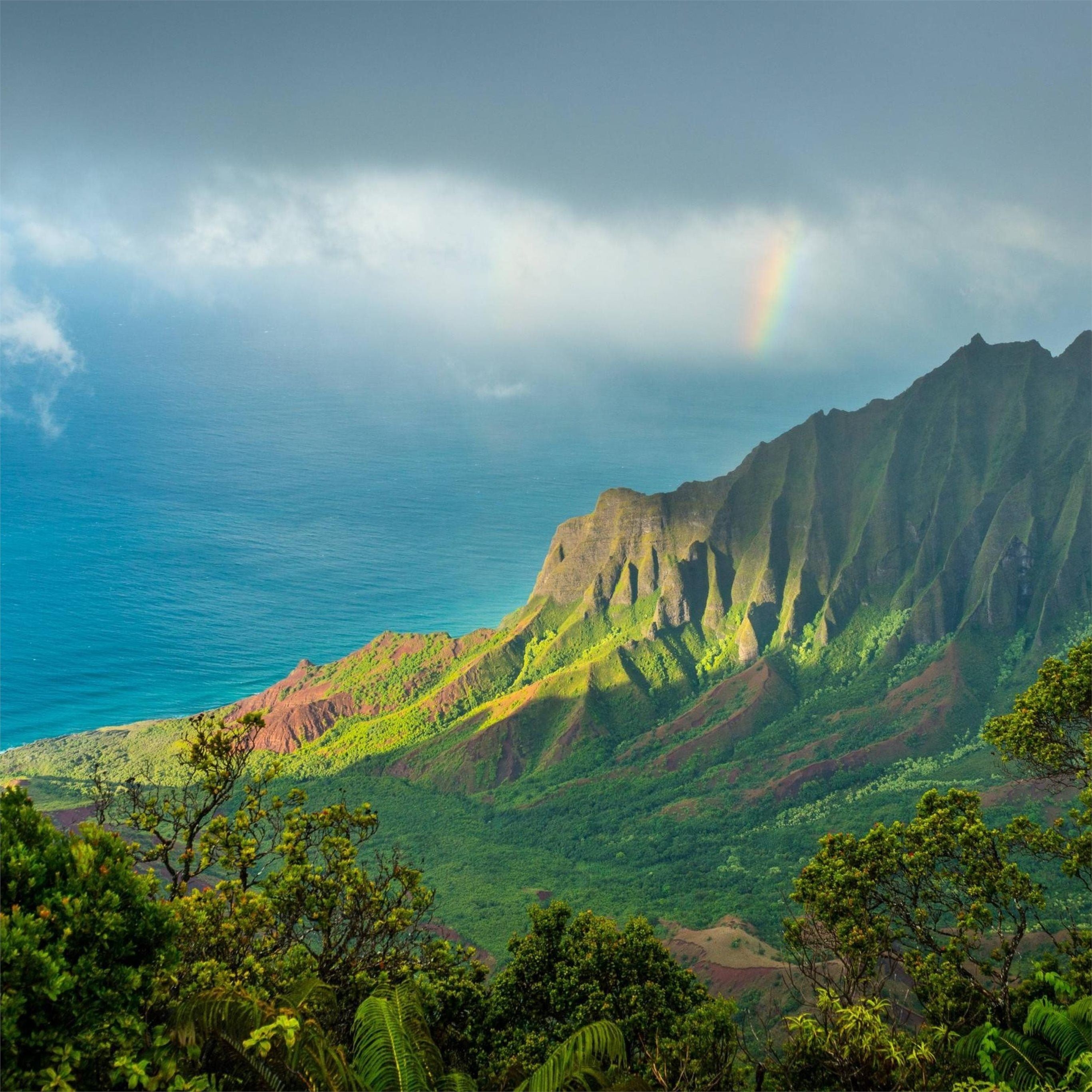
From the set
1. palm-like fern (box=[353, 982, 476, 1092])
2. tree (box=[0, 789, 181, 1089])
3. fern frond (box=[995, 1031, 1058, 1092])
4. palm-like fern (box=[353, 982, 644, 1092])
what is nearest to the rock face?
fern frond (box=[995, 1031, 1058, 1092])

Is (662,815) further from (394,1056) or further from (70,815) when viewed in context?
(394,1056)

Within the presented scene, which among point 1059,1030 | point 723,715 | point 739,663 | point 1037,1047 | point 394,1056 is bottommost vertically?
point 1037,1047

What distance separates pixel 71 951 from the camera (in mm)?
9828

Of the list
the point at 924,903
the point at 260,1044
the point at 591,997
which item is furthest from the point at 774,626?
the point at 260,1044

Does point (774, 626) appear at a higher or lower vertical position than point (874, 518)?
lower

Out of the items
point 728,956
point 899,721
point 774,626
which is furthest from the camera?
point 774,626

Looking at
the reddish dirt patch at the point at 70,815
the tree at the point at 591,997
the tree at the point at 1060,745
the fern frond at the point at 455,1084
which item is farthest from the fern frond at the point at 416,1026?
the reddish dirt patch at the point at 70,815

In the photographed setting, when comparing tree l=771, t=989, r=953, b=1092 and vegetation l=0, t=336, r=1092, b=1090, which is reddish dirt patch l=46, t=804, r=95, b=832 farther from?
tree l=771, t=989, r=953, b=1092

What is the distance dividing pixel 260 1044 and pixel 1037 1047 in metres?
11.4

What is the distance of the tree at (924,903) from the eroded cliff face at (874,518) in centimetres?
7990

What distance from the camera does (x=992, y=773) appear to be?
226 ft

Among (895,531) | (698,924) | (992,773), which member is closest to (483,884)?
(698,924)

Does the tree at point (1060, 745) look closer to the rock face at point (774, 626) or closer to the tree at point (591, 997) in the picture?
the tree at point (591, 997)

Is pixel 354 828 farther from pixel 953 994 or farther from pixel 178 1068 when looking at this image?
pixel 953 994
